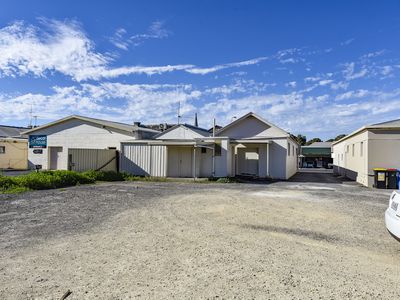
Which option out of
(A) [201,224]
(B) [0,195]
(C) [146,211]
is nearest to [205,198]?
(C) [146,211]

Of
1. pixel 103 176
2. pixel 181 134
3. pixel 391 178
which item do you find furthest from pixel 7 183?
pixel 391 178

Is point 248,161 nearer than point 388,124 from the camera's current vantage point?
No

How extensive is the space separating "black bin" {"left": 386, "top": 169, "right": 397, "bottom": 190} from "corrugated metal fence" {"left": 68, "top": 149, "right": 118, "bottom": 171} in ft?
56.6

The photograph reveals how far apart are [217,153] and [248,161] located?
4007mm

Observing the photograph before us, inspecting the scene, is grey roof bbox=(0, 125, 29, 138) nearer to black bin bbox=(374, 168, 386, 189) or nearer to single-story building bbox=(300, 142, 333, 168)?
black bin bbox=(374, 168, 386, 189)

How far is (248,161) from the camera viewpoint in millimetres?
22000

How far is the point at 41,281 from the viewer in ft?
11.9

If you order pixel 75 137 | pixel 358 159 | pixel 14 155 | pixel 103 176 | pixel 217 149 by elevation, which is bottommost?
pixel 103 176

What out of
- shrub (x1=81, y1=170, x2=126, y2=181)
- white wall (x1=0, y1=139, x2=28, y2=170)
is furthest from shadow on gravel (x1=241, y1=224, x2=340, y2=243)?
white wall (x1=0, y1=139, x2=28, y2=170)

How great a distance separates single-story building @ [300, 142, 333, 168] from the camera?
149 feet

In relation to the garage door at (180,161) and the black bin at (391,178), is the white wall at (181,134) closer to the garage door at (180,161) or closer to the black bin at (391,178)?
the garage door at (180,161)

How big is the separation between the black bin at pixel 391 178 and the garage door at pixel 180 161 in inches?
465

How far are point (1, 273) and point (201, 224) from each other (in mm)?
3913

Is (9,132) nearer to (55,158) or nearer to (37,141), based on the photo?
(37,141)
